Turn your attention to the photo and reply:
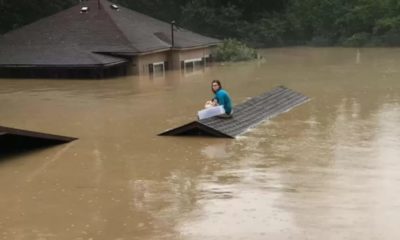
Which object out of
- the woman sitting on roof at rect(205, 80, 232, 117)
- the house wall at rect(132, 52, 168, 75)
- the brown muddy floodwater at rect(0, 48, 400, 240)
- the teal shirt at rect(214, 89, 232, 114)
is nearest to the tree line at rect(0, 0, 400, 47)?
the house wall at rect(132, 52, 168, 75)

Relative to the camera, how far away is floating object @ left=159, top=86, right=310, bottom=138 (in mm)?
15516

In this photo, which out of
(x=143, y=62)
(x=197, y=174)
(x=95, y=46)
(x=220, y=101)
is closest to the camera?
(x=197, y=174)

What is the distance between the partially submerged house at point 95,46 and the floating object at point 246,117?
39.6 feet

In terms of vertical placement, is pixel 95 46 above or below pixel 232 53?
above

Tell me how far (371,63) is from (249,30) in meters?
20.6

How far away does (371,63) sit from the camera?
37.9 m

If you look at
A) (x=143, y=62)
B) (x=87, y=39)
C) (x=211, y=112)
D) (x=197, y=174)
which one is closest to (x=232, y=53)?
(x=143, y=62)

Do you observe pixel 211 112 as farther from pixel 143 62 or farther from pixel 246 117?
pixel 143 62

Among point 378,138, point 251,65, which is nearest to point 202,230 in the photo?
point 378,138

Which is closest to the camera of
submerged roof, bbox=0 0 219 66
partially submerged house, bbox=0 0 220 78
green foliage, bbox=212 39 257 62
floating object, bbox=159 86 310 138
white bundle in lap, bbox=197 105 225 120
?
floating object, bbox=159 86 310 138

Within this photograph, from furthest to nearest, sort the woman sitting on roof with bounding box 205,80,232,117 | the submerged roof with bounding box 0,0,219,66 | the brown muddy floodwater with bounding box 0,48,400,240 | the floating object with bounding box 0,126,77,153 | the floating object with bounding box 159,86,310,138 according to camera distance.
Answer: the submerged roof with bounding box 0,0,219,66
the woman sitting on roof with bounding box 205,80,232,117
the floating object with bounding box 159,86,310,138
the floating object with bounding box 0,126,77,153
the brown muddy floodwater with bounding box 0,48,400,240

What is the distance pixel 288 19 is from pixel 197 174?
4827cm

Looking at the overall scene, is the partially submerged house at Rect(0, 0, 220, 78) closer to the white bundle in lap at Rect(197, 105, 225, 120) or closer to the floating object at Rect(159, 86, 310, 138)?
the floating object at Rect(159, 86, 310, 138)

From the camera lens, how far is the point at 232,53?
138ft
